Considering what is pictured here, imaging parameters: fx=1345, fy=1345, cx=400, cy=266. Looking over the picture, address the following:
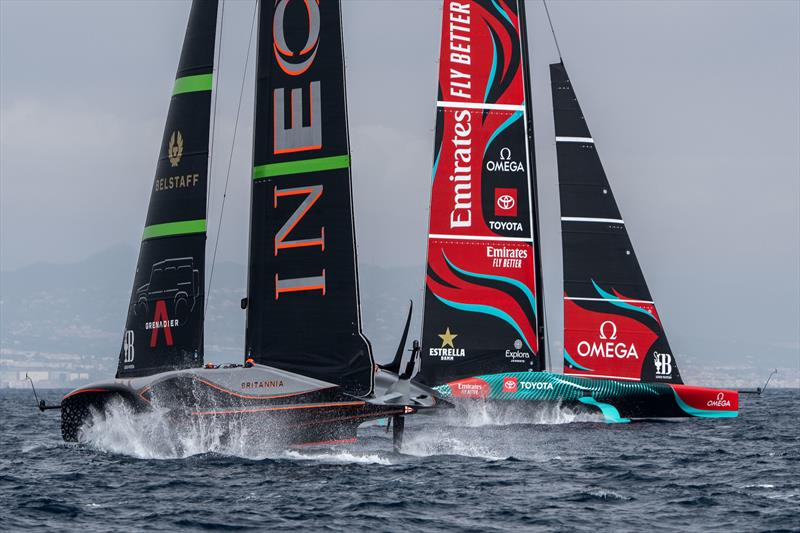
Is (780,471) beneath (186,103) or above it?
beneath

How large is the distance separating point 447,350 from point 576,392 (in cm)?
381

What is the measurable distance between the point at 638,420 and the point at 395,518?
2179 cm

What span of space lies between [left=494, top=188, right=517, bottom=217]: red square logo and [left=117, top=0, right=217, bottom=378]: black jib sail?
13.7m

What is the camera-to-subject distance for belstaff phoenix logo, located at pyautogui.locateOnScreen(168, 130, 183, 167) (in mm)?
26469

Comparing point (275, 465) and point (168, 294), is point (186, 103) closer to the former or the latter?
point (168, 294)

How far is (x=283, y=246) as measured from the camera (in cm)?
2581

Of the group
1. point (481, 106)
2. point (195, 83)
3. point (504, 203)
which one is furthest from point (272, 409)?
point (481, 106)

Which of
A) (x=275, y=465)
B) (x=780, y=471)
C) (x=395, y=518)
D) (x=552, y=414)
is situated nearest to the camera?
(x=395, y=518)

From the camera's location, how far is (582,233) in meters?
38.4

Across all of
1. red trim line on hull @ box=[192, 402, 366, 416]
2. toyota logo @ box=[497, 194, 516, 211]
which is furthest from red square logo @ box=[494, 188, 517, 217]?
red trim line on hull @ box=[192, 402, 366, 416]

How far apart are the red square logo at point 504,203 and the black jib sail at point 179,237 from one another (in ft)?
44.8

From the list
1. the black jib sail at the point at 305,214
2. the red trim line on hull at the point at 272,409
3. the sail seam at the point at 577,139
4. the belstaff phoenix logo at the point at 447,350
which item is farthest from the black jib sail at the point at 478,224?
the red trim line on hull at the point at 272,409

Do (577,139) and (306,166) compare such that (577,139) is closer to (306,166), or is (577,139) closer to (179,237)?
(306,166)

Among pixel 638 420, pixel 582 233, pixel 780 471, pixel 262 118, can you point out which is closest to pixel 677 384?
pixel 638 420
